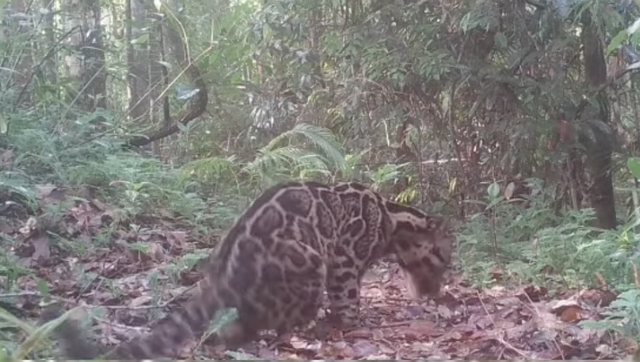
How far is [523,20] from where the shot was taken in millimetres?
1531

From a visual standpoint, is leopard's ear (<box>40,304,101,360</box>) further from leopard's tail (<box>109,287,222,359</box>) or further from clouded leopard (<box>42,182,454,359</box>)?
clouded leopard (<box>42,182,454,359</box>)

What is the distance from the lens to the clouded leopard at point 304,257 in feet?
3.69

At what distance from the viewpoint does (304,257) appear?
50.0 inches

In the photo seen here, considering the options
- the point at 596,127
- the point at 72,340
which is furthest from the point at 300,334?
the point at 596,127

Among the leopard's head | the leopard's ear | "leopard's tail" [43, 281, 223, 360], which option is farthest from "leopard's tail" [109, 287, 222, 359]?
the leopard's head

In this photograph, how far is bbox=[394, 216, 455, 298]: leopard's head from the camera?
1.36 metres

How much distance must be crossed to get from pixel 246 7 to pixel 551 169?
2.10ft

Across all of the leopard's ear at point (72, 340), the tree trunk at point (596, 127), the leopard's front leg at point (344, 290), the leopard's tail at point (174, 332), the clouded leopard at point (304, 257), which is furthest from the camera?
the tree trunk at point (596, 127)

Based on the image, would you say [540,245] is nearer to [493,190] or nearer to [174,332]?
[493,190]

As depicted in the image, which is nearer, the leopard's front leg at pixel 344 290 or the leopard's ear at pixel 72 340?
the leopard's ear at pixel 72 340

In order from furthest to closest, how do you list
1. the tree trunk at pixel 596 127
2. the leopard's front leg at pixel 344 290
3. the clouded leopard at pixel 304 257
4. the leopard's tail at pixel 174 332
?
1. the tree trunk at pixel 596 127
2. the leopard's front leg at pixel 344 290
3. the clouded leopard at pixel 304 257
4. the leopard's tail at pixel 174 332

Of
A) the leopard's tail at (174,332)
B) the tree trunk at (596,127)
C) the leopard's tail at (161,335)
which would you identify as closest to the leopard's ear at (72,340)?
the leopard's tail at (161,335)

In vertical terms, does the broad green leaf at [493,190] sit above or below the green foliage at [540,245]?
above

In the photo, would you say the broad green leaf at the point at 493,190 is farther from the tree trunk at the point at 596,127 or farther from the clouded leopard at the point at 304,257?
the tree trunk at the point at 596,127
